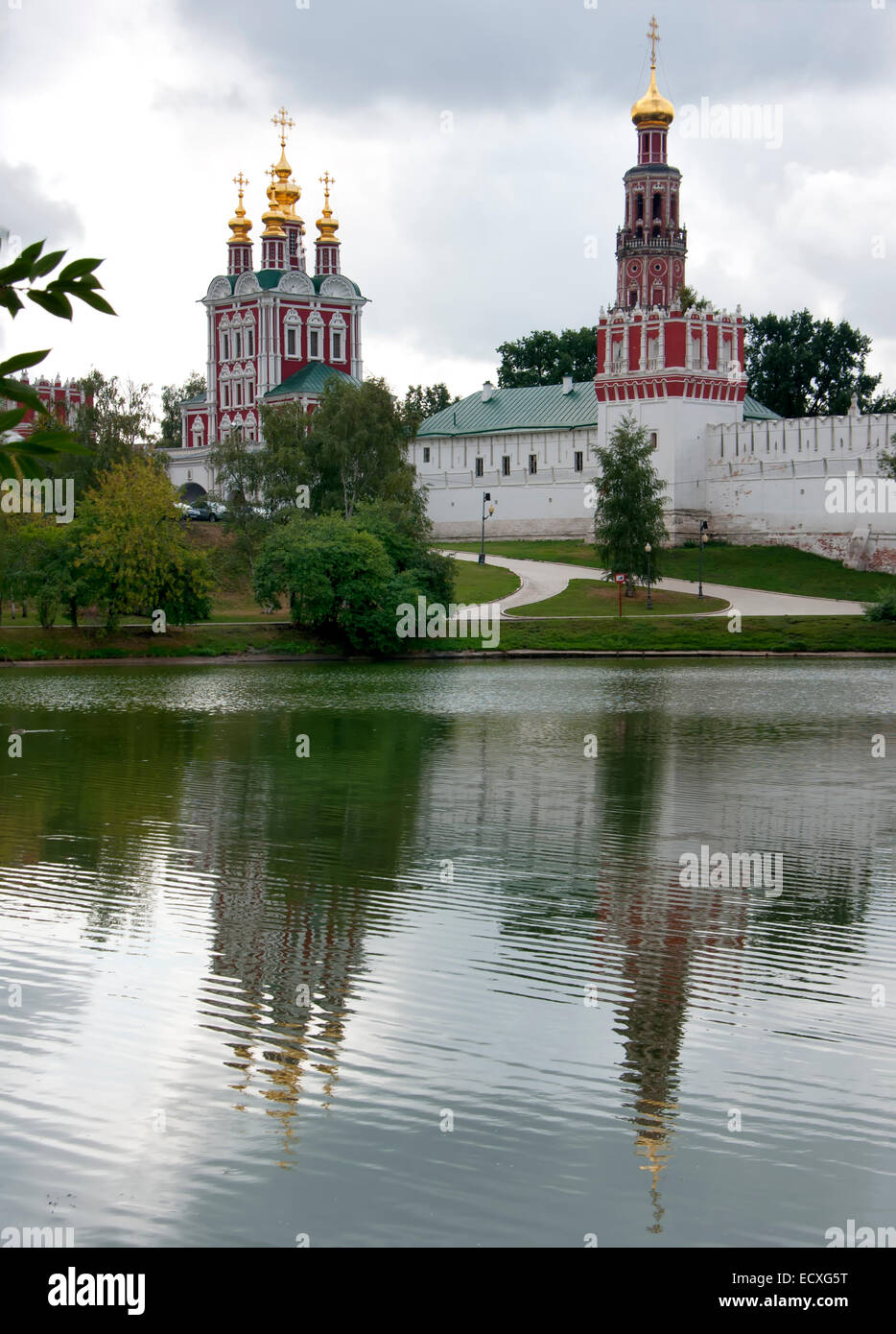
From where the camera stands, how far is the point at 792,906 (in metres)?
12.5

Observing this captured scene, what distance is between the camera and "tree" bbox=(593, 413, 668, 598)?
5381 cm

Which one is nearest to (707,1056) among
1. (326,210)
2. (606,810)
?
(606,810)

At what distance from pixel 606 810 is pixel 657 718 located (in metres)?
11.0

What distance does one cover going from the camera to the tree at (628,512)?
53812 millimetres

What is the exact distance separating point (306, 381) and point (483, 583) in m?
28.2

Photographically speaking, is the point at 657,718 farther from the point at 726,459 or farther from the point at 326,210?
the point at 326,210

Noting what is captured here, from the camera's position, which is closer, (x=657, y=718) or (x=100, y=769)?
(x=100, y=769)

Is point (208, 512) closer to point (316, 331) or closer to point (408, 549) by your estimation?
point (316, 331)

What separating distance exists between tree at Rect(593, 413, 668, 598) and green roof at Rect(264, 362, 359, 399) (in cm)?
2691

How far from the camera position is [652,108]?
68188 millimetres

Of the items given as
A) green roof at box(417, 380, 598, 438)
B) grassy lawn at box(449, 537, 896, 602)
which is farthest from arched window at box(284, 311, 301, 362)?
grassy lawn at box(449, 537, 896, 602)

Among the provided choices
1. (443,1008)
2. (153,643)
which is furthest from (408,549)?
(443,1008)

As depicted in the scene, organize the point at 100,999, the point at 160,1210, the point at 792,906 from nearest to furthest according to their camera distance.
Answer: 1. the point at 160,1210
2. the point at 100,999
3. the point at 792,906

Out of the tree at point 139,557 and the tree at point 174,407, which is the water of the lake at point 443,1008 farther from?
the tree at point 174,407
